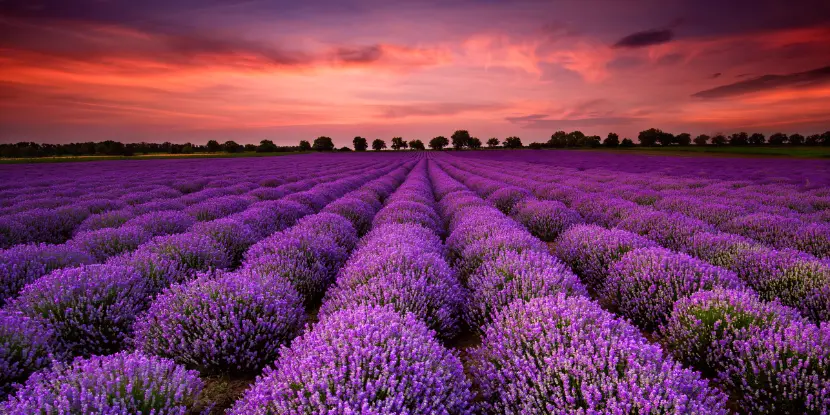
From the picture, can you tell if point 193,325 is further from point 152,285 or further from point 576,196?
point 576,196

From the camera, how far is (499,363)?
241cm

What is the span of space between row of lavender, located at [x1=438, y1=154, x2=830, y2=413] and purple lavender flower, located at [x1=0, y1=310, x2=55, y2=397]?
4.68 m

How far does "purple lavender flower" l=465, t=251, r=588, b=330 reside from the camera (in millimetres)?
3457

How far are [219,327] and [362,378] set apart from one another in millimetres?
1653

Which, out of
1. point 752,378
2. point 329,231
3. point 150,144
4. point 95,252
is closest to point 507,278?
point 752,378

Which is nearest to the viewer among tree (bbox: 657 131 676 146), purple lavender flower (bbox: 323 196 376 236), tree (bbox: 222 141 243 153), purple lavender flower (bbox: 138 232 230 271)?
purple lavender flower (bbox: 138 232 230 271)

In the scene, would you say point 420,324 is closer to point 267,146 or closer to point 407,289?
point 407,289

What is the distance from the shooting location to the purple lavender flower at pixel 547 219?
24.8 ft

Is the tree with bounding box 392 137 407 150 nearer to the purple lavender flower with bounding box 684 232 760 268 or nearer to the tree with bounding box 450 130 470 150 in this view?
the tree with bounding box 450 130 470 150

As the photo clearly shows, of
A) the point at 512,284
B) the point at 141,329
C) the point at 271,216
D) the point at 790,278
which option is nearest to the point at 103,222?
the point at 271,216

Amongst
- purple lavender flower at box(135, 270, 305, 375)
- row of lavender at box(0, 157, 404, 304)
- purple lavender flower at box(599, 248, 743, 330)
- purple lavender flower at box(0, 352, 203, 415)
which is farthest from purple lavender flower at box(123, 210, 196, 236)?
purple lavender flower at box(599, 248, 743, 330)

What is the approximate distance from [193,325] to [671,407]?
325 centimetres

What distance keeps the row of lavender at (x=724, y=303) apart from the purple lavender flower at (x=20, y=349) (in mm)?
4679

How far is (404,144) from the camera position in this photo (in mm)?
129125
